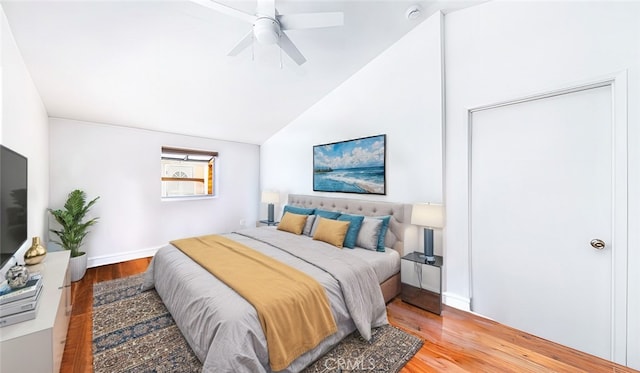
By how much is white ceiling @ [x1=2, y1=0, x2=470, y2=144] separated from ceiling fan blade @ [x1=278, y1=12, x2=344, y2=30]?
0.57 metres

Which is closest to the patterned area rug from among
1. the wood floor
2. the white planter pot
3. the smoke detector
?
the wood floor

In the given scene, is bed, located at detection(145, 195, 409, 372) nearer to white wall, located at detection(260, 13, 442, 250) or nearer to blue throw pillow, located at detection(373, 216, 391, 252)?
blue throw pillow, located at detection(373, 216, 391, 252)

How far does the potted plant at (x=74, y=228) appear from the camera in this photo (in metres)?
3.06

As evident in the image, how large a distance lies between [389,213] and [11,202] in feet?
10.5

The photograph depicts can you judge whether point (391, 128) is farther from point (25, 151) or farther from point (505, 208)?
point (25, 151)

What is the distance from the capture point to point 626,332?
169 cm

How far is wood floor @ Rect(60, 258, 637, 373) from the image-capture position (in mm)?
1698

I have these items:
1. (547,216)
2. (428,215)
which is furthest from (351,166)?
(547,216)

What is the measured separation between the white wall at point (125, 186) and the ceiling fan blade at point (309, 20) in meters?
3.41

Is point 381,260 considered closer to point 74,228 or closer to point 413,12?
point 413,12

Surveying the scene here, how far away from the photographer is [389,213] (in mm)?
2922

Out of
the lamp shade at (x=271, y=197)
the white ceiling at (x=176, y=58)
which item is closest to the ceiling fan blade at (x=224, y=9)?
the white ceiling at (x=176, y=58)

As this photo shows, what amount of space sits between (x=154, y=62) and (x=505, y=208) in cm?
382

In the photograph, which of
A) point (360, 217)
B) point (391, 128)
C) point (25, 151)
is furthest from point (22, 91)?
point (391, 128)
